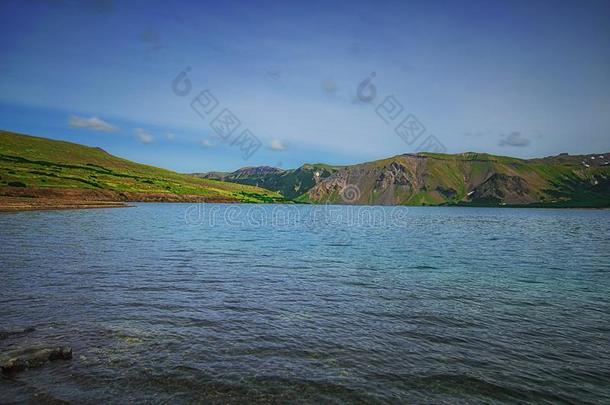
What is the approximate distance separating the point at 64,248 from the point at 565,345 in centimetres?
4886

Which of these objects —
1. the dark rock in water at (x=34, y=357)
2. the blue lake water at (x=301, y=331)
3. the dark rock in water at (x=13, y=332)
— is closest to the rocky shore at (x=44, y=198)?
the blue lake water at (x=301, y=331)

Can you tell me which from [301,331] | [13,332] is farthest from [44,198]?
[301,331]

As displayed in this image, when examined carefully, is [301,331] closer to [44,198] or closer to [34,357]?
[34,357]

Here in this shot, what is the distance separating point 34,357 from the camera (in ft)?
46.9

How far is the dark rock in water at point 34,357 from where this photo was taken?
13575mm

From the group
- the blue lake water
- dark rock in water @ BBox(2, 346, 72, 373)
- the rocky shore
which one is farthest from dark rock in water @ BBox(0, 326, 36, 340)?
the rocky shore

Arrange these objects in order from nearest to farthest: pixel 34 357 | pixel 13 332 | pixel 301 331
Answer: pixel 34 357, pixel 13 332, pixel 301 331

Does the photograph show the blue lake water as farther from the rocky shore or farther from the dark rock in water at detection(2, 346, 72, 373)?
the rocky shore

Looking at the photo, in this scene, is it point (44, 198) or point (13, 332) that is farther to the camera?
point (44, 198)

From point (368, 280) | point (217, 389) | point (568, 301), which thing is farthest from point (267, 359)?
point (568, 301)

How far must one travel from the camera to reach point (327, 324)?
20531 millimetres

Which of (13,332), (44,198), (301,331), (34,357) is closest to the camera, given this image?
(34,357)

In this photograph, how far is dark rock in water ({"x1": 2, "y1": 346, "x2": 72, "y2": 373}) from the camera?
13.6 meters

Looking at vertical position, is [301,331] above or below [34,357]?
below
